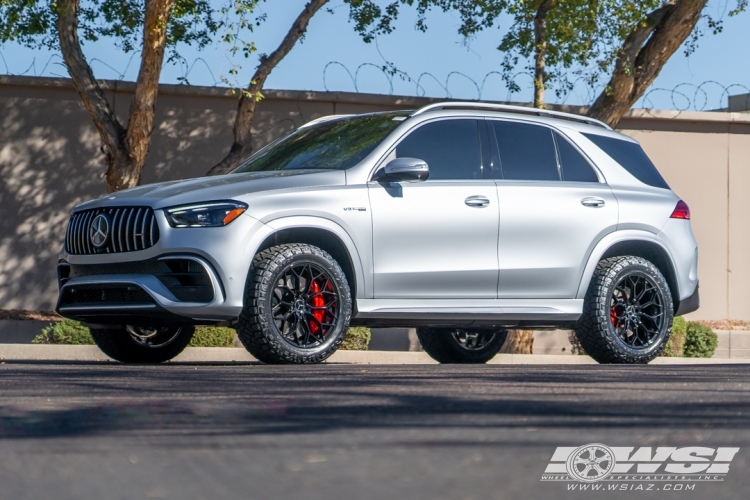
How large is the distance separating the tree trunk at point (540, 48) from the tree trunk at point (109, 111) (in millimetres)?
4710

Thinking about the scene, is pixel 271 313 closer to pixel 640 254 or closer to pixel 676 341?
pixel 640 254

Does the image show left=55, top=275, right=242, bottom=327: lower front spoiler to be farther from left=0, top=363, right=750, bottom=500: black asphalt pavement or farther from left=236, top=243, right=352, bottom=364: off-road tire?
left=0, top=363, right=750, bottom=500: black asphalt pavement

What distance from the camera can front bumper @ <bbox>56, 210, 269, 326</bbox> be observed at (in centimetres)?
685

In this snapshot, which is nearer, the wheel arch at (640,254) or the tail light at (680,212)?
the wheel arch at (640,254)

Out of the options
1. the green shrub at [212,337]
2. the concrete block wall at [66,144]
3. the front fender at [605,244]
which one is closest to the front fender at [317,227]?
the front fender at [605,244]

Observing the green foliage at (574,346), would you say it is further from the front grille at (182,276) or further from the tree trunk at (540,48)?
the front grille at (182,276)

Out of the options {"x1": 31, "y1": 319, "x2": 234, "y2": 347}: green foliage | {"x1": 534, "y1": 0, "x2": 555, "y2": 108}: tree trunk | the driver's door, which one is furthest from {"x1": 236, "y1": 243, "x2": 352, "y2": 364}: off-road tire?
{"x1": 534, "y1": 0, "x2": 555, "y2": 108}: tree trunk

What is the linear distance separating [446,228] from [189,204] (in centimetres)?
179

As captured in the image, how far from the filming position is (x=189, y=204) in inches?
274

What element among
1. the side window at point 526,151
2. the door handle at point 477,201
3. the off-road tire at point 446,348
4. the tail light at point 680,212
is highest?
the side window at point 526,151

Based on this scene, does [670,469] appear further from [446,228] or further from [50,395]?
[446,228]

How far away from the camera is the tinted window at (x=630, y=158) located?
356 inches

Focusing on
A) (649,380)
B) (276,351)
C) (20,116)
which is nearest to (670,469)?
(649,380)

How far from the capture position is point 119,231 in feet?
23.6
